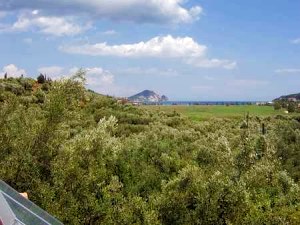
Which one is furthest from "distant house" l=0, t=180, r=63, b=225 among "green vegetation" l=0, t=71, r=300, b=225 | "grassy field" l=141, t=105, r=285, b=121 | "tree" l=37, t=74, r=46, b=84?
"grassy field" l=141, t=105, r=285, b=121

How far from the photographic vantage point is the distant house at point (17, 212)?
27.3ft

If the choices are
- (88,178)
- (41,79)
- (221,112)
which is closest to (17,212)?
(88,178)

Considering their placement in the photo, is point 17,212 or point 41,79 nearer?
point 17,212

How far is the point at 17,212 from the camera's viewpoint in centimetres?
870

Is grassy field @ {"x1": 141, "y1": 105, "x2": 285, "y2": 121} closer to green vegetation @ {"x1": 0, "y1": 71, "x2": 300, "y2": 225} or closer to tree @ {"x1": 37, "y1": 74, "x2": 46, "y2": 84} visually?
tree @ {"x1": 37, "y1": 74, "x2": 46, "y2": 84}

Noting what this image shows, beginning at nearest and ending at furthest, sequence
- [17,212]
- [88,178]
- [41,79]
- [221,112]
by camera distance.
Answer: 1. [17,212]
2. [88,178]
3. [41,79]
4. [221,112]

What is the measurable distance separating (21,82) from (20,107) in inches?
2365

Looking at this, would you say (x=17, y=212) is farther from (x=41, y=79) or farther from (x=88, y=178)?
(x=41, y=79)

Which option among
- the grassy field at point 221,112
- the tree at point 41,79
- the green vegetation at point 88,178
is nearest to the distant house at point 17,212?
the green vegetation at point 88,178

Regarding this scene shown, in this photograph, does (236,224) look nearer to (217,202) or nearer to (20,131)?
(217,202)

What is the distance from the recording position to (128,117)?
8088cm

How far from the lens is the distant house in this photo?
27.3 ft

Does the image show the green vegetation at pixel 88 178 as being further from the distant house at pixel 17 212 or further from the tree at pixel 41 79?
the tree at pixel 41 79

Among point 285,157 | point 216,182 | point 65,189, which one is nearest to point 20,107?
point 65,189
